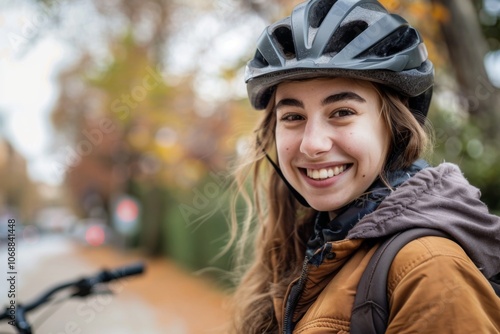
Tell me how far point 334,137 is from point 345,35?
17.3 inches

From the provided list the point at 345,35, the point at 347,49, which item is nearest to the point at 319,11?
the point at 345,35

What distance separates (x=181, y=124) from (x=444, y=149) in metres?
9.34

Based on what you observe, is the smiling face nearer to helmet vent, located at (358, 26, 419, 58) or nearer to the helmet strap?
helmet vent, located at (358, 26, 419, 58)

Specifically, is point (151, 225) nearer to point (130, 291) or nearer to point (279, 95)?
point (130, 291)

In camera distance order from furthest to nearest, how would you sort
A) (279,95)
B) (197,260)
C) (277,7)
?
1. (197,260)
2. (277,7)
3. (279,95)

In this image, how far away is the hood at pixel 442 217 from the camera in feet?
4.77

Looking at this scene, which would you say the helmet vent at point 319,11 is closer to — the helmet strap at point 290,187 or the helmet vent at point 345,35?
the helmet vent at point 345,35

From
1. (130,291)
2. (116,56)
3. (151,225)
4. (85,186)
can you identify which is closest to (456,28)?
(130,291)

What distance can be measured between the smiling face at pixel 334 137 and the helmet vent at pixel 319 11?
293 millimetres

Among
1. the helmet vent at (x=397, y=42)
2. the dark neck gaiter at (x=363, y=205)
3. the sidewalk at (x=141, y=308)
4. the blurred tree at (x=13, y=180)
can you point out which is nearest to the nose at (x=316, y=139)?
the dark neck gaiter at (x=363, y=205)

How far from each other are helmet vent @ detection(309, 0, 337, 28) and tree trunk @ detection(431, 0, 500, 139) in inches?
142

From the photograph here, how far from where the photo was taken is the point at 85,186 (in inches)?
1526

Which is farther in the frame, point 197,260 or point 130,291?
point 197,260

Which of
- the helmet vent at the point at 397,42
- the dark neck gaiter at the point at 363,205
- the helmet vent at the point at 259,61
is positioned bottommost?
the dark neck gaiter at the point at 363,205
